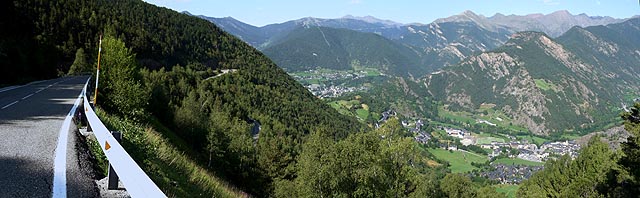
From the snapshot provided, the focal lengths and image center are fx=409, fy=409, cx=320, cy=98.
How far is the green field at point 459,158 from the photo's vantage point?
420 ft

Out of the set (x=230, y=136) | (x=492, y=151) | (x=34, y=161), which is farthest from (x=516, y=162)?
(x=34, y=161)

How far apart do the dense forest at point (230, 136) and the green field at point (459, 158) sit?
144ft

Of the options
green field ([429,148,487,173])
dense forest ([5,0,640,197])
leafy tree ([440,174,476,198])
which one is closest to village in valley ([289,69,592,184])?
green field ([429,148,487,173])

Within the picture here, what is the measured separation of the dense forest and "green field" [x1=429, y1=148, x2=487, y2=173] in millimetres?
43740

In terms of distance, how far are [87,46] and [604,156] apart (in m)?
81.2

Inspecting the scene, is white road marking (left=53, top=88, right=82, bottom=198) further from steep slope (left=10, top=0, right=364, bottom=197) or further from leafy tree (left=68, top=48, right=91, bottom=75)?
leafy tree (left=68, top=48, right=91, bottom=75)

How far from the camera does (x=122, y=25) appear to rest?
99.7 meters

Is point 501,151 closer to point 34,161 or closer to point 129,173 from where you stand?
point 34,161

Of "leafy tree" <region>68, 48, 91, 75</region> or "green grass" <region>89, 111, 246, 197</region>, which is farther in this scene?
"leafy tree" <region>68, 48, 91, 75</region>

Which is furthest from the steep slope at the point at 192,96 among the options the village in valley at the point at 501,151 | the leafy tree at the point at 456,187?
the village in valley at the point at 501,151

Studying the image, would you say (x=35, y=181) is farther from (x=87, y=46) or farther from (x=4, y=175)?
(x=87, y=46)

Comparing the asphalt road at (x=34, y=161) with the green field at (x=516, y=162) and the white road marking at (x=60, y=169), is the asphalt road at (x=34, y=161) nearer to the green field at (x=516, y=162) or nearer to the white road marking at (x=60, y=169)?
the white road marking at (x=60, y=169)

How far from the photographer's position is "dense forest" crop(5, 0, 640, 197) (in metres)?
18.6

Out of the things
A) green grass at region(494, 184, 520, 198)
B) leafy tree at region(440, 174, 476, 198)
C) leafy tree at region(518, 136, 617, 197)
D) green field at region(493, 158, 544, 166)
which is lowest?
green field at region(493, 158, 544, 166)
